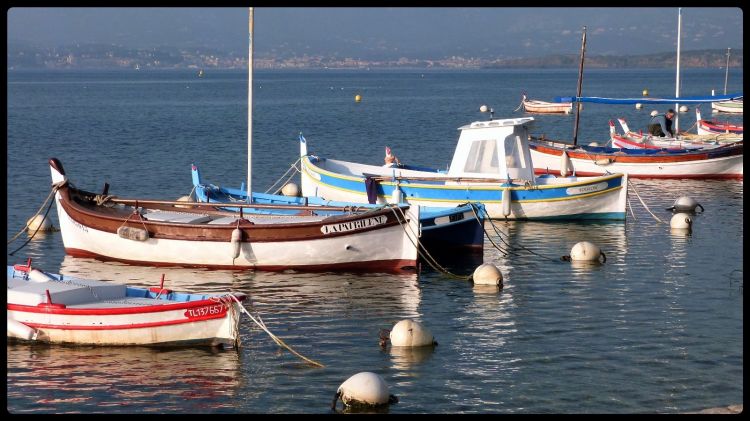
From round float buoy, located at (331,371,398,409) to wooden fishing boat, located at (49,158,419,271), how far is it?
9.05 m

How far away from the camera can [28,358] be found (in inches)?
755

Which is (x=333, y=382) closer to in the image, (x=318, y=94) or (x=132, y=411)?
(x=132, y=411)

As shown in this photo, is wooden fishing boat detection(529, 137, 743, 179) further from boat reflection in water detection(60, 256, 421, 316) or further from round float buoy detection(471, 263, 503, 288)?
boat reflection in water detection(60, 256, 421, 316)

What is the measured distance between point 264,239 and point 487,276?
4763 millimetres

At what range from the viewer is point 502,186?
107 feet

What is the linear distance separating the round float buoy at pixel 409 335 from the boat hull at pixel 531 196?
1232 centimetres


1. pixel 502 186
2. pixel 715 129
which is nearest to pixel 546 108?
pixel 715 129

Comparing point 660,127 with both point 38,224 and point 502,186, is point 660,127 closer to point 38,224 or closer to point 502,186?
point 502,186

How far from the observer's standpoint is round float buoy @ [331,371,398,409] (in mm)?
16281

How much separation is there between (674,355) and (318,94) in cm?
12607

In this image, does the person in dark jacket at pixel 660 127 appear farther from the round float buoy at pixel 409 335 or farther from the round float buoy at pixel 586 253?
the round float buoy at pixel 409 335

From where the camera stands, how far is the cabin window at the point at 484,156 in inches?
1305

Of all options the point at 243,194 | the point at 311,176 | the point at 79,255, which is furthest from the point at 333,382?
the point at 311,176

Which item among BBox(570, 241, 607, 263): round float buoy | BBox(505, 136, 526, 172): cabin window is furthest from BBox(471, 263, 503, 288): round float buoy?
BBox(505, 136, 526, 172): cabin window
